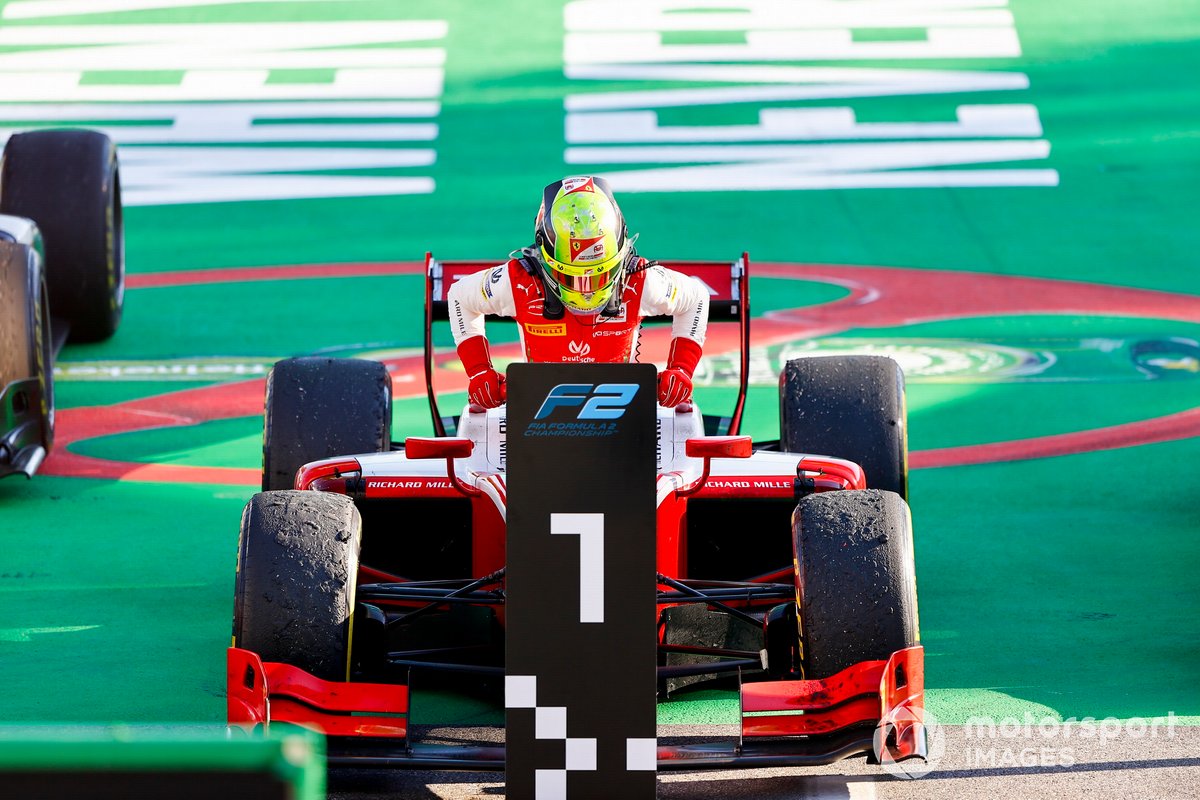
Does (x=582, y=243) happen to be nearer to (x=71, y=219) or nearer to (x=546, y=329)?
(x=546, y=329)

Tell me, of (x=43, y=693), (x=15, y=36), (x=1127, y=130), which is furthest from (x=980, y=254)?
(x=15, y=36)

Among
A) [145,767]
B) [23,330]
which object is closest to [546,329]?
[23,330]

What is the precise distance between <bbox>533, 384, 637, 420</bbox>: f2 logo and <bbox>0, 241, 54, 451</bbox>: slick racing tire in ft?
18.3

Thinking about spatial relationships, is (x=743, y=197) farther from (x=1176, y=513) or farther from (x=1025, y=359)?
(x=1176, y=513)

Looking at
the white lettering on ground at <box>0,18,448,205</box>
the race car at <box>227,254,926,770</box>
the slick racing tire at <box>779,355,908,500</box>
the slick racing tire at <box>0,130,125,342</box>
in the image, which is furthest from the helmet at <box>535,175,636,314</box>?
the white lettering on ground at <box>0,18,448,205</box>

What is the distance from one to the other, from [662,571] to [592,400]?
1.67 m

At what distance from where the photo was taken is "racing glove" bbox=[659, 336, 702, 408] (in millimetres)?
7664

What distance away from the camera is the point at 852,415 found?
8.20 m

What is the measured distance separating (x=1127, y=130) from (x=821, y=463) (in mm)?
14319

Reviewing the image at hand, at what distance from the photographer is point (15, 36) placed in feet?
79.8

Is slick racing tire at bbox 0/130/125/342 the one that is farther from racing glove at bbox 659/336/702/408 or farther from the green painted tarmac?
racing glove at bbox 659/336/702/408

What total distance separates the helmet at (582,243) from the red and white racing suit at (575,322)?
0.41ft

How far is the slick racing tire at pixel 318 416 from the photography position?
8305mm

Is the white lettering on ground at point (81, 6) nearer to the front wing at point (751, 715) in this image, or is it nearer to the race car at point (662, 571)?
the race car at point (662, 571)
